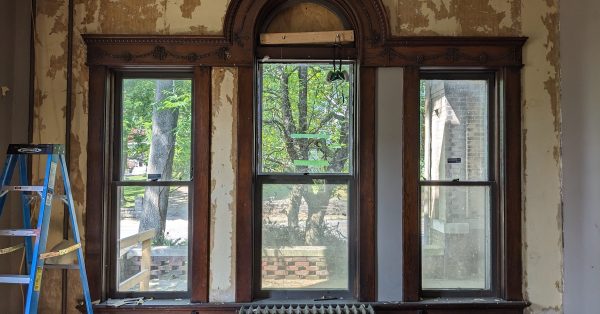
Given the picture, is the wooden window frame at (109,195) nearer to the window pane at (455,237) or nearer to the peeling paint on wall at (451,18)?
the peeling paint on wall at (451,18)

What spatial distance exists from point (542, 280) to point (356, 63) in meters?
1.98

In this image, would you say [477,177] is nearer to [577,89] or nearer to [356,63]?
[577,89]

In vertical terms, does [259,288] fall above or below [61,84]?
below

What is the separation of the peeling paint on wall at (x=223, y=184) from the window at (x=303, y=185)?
0.20 m

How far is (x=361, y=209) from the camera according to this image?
2922 millimetres

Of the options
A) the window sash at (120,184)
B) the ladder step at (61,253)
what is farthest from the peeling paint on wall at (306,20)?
the ladder step at (61,253)

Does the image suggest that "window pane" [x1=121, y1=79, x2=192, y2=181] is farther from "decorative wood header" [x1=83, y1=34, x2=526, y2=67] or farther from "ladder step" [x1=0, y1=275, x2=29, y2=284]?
"ladder step" [x1=0, y1=275, x2=29, y2=284]

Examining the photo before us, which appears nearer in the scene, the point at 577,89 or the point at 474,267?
the point at 577,89

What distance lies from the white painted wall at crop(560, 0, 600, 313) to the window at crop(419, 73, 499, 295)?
1.50 feet

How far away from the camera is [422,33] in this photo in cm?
298

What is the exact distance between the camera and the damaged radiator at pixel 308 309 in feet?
9.07

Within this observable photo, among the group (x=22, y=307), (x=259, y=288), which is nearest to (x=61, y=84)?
(x=22, y=307)

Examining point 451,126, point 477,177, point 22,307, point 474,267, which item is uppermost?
point 451,126

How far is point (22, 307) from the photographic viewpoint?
9.27 feet
